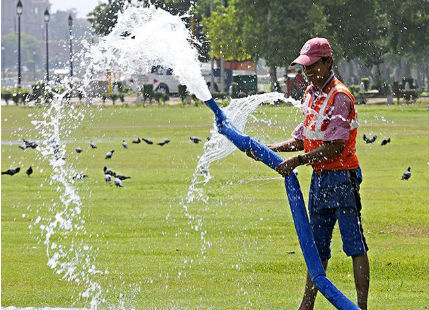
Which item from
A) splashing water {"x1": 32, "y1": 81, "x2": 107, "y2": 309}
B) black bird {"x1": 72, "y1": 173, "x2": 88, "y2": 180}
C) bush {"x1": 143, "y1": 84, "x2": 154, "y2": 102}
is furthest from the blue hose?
bush {"x1": 143, "y1": 84, "x2": 154, "y2": 102}

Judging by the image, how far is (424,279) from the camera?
9906 millimetres

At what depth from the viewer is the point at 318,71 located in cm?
776

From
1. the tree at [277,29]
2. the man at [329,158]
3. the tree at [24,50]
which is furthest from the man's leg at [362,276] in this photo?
the tree at [24,50]

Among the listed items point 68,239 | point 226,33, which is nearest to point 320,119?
point 68,239

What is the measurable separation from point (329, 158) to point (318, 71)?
55 cm

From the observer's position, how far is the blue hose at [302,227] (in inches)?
297

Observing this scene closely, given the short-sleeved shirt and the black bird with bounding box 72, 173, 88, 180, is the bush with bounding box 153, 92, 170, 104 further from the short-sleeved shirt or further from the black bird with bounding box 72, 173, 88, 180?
the short-sleeved shirt

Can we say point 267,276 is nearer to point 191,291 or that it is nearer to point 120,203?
point 191,291

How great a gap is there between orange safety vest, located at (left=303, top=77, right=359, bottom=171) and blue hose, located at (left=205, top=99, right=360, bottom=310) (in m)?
0.24

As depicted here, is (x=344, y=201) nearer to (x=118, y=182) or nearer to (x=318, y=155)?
(x=318, y=155)

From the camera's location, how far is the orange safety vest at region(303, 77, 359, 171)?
25.2ft

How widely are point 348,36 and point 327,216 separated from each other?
56409mm

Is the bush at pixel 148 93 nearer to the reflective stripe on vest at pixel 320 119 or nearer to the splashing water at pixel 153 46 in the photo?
the splashing water at pixel 153 46

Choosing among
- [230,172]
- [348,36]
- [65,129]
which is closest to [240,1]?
[348,36]
